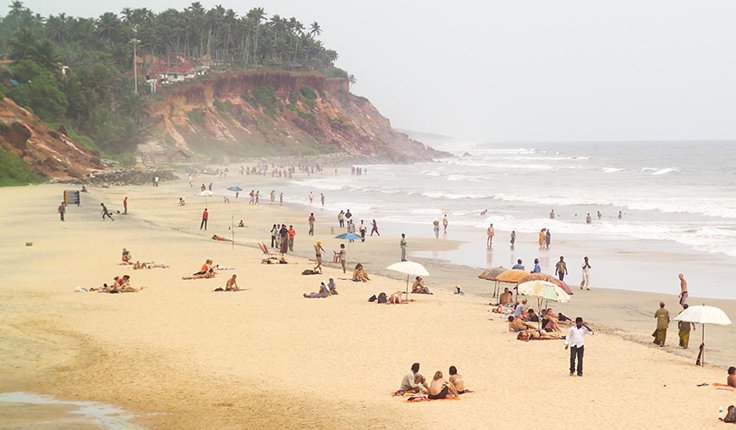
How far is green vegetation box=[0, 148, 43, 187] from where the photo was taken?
5847 centimetres

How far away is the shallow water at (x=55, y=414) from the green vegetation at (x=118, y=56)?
63.1 meters

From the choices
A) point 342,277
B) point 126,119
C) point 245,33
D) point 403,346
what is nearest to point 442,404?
point 403,346

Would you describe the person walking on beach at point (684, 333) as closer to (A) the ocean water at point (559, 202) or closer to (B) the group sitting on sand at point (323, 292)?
(B) the group sitting on sand at point (323, 292)

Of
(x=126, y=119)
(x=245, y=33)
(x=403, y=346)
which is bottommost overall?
(x=403, y=346)

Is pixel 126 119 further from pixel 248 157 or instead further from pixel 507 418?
pixel 507 418

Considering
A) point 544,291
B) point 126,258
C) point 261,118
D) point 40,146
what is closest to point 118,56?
point 261,118

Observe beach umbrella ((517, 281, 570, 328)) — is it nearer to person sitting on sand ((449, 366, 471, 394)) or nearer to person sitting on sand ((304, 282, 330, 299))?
person sitting on sand ((449, 366, 471, 394))

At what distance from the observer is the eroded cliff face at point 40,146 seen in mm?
60562

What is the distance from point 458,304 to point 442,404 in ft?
29.5

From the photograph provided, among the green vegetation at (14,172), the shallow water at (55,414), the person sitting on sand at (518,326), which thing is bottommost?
the shallow water at (55,414)

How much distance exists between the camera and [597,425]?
12.0 metres

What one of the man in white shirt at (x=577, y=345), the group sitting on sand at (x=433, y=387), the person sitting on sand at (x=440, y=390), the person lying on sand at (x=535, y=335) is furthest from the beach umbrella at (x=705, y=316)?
the person sitting on sand at (x=440, y=390)

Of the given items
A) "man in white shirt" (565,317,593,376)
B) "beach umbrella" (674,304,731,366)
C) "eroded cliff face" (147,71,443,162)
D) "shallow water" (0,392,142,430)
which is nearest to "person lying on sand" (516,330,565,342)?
"man in white shirt" (565,317,593,376)

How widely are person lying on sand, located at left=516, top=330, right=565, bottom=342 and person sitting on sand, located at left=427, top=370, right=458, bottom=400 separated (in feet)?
15.3
